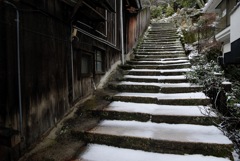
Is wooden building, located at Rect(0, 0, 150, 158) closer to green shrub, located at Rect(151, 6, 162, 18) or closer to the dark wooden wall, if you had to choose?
the dark wooden wall

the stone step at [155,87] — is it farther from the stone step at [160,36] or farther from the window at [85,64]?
the stone step at [160,36]

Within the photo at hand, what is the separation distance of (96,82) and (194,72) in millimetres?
3136

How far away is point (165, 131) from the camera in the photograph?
3570 mm

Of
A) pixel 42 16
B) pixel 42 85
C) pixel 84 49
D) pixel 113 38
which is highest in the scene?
pixel 113 38

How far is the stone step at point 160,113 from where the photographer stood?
381 centimetres

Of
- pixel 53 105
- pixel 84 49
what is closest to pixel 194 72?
pixel 84 49

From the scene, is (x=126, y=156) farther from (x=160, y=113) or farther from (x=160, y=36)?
(x=160, y=36)

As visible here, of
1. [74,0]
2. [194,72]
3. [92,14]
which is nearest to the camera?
[74,0]

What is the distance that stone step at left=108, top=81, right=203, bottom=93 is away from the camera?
5.46 metres

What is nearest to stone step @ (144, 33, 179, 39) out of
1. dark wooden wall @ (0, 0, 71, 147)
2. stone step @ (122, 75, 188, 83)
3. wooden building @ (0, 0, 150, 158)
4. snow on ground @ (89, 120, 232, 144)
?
stone step @ (122, 75, 188, 83)

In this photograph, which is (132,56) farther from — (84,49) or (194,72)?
(84,49)

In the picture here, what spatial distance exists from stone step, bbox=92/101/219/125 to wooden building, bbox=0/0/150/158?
0.87 meters

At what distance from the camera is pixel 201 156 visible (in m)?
2.89

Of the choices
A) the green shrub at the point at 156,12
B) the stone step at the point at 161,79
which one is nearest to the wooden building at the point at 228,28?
the stone step at the point at 161,79
